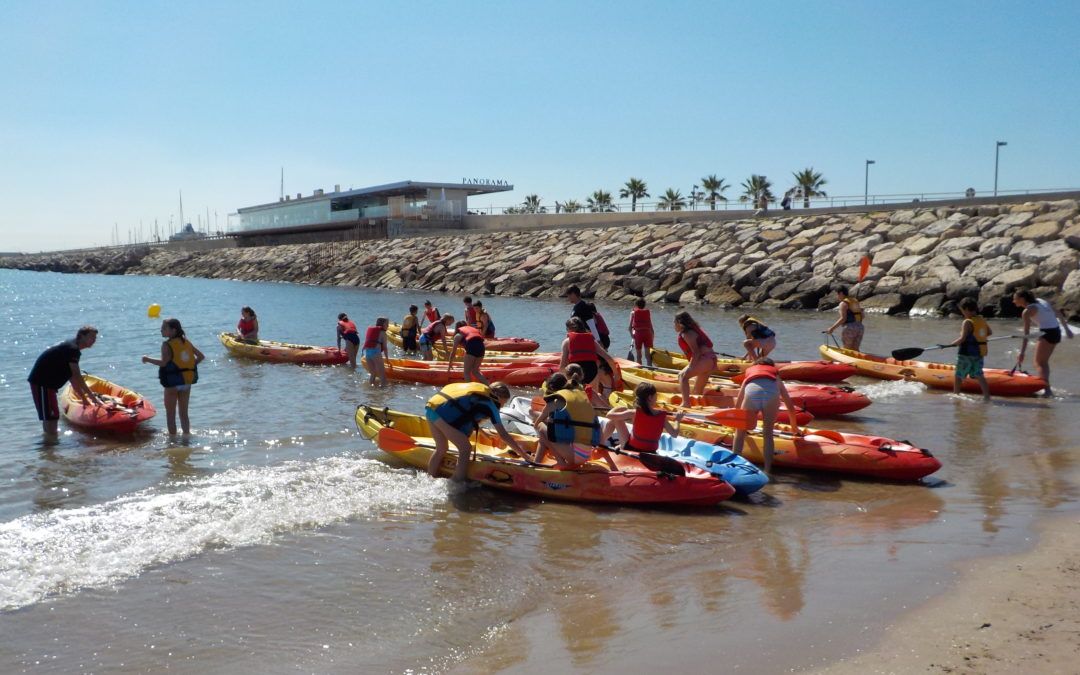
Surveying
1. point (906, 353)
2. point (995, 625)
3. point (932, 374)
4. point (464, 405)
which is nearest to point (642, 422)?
point (464, 405)

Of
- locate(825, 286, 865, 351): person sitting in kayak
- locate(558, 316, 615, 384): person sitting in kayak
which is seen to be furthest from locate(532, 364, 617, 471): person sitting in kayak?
locate(825, 286, 865, 351): person sitting in kayak

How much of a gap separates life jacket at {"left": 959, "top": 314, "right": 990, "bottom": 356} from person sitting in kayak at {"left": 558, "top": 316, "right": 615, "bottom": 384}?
6.38m

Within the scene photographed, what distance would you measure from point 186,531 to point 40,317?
3875 centimetres

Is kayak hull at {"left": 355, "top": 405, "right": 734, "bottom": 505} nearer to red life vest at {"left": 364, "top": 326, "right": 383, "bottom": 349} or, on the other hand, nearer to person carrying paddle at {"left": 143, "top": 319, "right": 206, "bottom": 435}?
person carrying paddle at {"left": 143, "top": 319, "right": 206, "bottom": 435}

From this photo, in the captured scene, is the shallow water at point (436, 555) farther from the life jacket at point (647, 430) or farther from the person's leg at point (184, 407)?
the life jacket at point (647, 430)

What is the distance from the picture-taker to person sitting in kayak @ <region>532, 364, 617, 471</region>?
8.59 m

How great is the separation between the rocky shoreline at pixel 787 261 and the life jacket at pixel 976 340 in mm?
13360

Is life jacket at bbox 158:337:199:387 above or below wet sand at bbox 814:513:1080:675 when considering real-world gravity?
above

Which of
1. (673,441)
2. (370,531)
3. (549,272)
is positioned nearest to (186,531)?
(370,531)

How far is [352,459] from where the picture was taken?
10516mm

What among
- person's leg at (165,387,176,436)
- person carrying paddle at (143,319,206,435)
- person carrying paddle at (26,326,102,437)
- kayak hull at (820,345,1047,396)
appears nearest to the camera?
person carrying paddle at (26,326,102,437)

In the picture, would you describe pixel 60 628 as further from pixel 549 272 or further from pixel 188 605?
pixel 549 272

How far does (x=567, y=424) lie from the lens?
865cm

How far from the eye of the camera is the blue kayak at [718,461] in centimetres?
859
